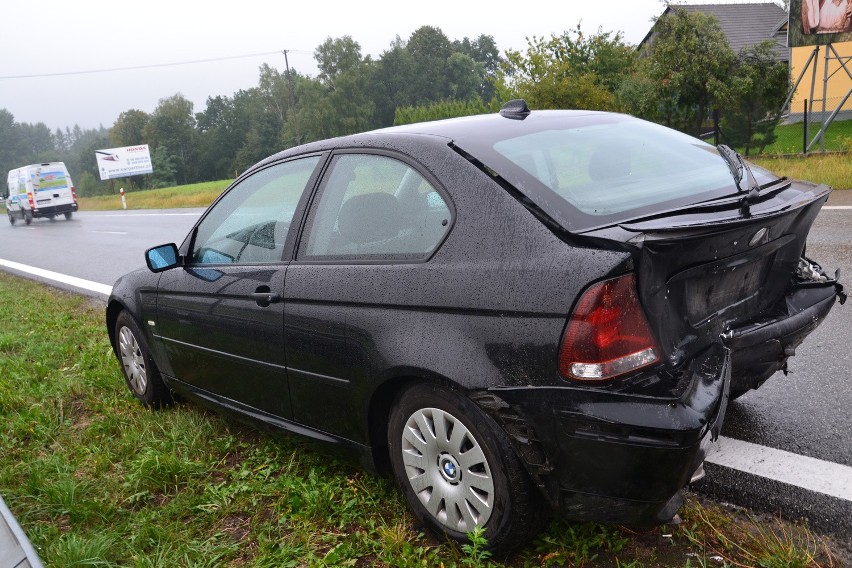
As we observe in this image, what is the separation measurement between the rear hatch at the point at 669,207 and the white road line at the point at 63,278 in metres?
7.76

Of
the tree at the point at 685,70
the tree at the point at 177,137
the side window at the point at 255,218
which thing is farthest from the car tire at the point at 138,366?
the tree at the point at 177,137

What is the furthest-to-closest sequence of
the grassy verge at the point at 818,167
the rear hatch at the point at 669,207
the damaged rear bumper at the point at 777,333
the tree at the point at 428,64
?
the tree at the point at 428,64, the grassy verge at the point at 818,167, the damaged rear bumper at the point at 777,333, the rear hatch at the point at 669,207

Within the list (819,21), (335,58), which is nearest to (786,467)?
(819,21)

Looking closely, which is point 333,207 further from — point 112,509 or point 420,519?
point 112,509

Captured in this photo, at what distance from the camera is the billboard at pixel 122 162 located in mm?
66562

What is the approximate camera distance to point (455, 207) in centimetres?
253

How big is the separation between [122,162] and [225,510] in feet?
235

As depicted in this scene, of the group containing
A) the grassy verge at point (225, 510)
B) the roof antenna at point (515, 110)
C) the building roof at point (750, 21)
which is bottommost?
the grassy verge at point (225, 510)

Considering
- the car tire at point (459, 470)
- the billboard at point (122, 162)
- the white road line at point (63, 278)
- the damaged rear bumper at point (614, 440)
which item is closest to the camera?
the damaged rear bumper at point (614, 440)

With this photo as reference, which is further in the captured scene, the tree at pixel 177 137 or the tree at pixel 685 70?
the tree at pixel 177 137

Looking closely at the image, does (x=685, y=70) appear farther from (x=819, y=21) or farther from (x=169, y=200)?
(x=169, y=200)

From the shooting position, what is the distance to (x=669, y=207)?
101 inches

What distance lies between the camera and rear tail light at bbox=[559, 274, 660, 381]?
2.14m

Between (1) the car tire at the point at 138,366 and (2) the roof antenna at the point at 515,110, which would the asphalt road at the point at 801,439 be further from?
(1) the car tire at the point at 138,366
